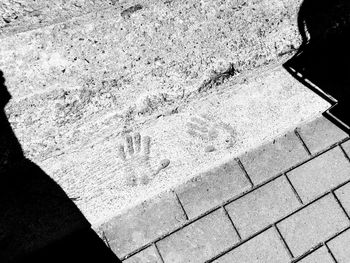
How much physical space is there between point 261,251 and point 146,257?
0.76 meters

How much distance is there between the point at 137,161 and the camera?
7.82 feet

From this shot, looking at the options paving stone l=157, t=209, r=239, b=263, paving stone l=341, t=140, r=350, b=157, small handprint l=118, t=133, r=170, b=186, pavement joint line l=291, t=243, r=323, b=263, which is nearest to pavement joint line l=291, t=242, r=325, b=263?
pavement joint line l=291, t=243, r=323, b=263

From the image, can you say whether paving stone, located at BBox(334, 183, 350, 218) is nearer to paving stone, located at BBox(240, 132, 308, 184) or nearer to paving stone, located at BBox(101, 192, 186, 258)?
paving stone, located at BBox(240, 132, 308, 184)

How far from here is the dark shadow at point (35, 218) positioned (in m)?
2.16

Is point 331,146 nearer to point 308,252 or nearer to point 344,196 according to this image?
point 344,196

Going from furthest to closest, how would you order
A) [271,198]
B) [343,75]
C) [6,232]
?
[343,75] → [271,198] → [6,232]

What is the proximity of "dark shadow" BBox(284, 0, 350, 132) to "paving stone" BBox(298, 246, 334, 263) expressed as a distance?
91 cm

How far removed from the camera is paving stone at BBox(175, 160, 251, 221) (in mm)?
2396

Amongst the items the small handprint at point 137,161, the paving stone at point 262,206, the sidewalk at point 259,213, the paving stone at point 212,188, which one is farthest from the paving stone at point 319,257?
the small handprint at point 137,161

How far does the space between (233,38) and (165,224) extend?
A: 54.0 inches

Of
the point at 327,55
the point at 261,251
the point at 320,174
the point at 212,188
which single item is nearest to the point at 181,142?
the point at 212,188

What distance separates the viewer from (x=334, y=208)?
2555 mm

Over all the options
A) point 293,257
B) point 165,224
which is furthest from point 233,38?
point 293,257

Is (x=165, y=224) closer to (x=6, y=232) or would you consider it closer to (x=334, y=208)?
(x=6, y=232)
